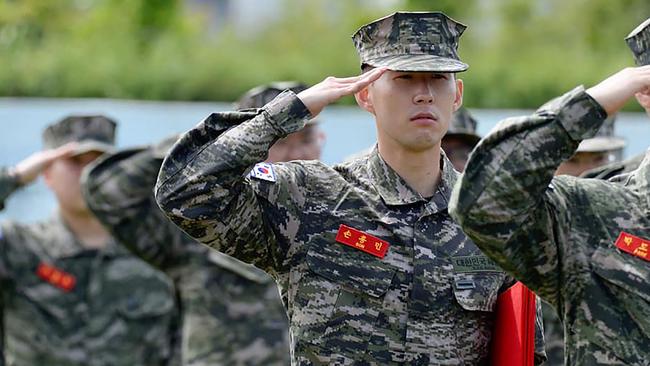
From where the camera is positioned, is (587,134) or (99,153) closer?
(587,134)

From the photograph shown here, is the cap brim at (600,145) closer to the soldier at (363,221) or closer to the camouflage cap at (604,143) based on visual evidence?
the camouflage cap at (604,143)

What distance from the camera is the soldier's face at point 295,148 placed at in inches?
310

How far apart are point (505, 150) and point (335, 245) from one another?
108 centimetres

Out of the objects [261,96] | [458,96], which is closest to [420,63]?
[458,96]

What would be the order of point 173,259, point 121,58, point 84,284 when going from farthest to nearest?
point 121,58, point 84,284, point 173,259

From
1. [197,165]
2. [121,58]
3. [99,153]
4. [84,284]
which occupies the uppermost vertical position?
[197,165]

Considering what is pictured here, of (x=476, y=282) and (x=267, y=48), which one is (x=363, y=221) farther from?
(x=267, y=48)

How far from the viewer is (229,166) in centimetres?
519

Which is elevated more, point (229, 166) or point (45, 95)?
point (229, 166)

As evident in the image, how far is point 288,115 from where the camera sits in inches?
206

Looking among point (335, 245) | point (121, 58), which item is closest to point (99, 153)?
point (335, 245)

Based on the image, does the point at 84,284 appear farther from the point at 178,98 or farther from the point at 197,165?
the point at 178,98

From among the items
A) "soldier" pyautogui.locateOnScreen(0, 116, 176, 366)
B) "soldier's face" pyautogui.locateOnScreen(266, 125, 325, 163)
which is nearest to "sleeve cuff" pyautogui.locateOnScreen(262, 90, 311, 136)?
"soldier's face" pyautogui.locateOnScreen(266, 125, 325, 163)

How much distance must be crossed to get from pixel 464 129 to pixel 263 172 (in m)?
3.37
